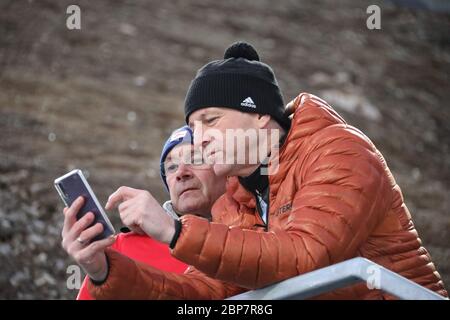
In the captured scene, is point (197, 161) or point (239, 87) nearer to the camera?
point (239, 87)

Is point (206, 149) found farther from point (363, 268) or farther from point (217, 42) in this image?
point (217, 42)

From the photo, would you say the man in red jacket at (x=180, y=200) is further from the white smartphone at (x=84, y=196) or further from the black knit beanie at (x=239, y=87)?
the white smartphone at (x=84, y=196)

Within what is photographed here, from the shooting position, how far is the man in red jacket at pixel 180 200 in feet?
11.0

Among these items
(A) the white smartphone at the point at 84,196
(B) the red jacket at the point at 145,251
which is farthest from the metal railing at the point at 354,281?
(B) the red jacket at the point at 145,251

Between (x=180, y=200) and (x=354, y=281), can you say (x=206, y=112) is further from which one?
(x=180, y=200)

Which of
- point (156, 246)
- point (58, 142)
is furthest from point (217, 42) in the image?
point (156, 246)

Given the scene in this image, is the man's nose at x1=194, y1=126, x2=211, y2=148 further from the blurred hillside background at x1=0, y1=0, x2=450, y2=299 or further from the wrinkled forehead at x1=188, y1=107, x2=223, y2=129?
the blurred hillside background at x1=0, y1=0, x2=450, y2=299

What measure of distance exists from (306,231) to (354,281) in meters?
0.22

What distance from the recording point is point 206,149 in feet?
8.15

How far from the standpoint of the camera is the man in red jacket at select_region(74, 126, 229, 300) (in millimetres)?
3367

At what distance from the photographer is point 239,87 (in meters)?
2.58

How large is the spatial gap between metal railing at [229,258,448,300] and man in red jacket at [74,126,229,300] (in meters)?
1.27

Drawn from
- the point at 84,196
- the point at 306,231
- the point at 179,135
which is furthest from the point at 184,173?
the point at 306,231

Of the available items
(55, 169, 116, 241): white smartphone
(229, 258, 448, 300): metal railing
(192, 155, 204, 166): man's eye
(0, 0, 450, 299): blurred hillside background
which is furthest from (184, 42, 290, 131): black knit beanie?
(0, 0, 450, 299): blurred hillside background
